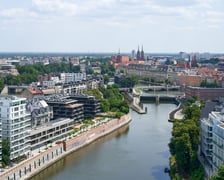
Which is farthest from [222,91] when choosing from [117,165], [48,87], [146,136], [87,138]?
[117,165]

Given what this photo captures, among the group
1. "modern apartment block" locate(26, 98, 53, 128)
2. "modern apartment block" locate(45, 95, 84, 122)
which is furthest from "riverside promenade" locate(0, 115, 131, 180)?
"modern apartment block" locate(26, 98, 53, 128)

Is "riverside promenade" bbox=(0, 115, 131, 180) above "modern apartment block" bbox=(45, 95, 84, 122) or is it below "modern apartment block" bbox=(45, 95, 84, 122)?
below

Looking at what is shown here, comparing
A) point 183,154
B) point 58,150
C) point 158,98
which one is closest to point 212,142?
point 183,154

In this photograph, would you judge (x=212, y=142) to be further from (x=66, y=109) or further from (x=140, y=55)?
(x=140, y=55)

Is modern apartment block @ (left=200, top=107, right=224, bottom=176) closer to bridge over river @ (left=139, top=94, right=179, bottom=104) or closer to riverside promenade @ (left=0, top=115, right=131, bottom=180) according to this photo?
riverside promenade @ (left=0, top=115, right=131, bottom=180)

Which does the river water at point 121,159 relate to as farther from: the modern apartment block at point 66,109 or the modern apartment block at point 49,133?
the modern apartment block at point 66,109

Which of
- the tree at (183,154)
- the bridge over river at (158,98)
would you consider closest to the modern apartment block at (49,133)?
the tree at (183,154)

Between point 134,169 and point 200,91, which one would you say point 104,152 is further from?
point 200,91
